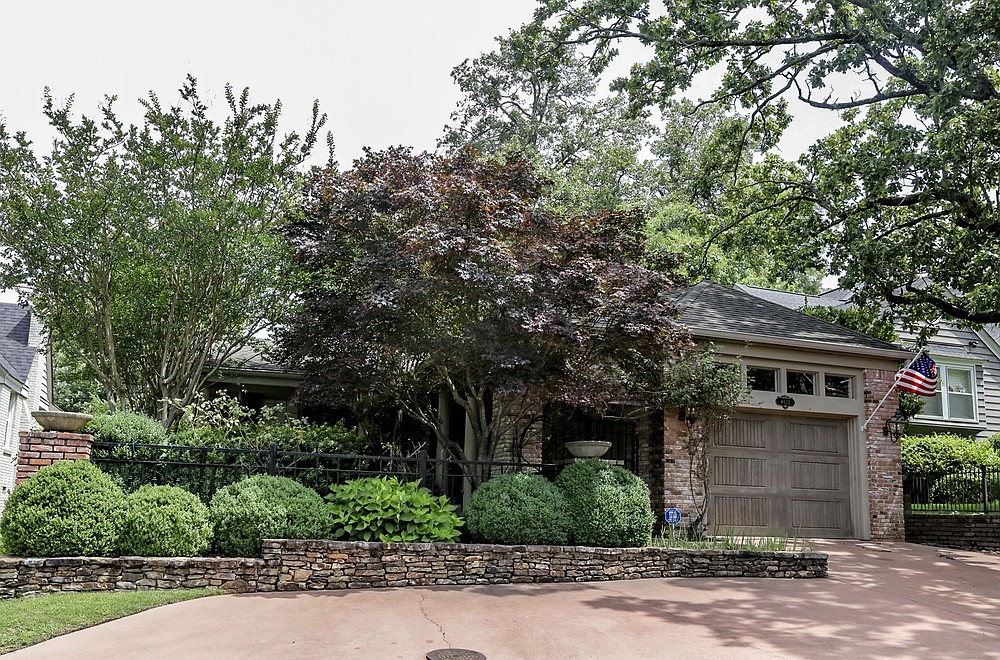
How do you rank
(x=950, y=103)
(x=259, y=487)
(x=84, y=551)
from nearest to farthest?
(x=84, y=551) < (x=259, y=487) < (x=950, y=103)

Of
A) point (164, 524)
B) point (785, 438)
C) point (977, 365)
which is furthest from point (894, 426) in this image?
point (164, 524)

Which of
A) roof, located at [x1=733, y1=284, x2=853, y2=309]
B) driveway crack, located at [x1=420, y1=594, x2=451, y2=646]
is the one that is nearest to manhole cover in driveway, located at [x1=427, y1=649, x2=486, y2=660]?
driveway crack, located at [x1=420, y1=594, x2=451, y2=646]

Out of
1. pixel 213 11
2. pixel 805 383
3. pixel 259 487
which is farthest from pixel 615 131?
pixel 259 487

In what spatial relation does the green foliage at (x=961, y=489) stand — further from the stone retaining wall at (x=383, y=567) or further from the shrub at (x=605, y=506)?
the shrub at (x=605, y=506)

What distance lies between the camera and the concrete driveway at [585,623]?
6305 millimetres

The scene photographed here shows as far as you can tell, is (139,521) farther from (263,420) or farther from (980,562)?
(980,562)

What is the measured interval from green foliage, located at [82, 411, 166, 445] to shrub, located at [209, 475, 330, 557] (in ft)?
4.99

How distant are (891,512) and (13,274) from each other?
14757 millimetres

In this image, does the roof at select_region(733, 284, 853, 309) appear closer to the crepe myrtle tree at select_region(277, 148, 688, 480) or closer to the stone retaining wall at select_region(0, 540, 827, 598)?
the crepe myrtle tree at select_region(277, 148, 688, 480)

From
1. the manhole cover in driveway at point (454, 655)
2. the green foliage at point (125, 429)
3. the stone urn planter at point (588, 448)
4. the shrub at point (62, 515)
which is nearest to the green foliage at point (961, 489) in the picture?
the stone urn planter at point (588, 448)

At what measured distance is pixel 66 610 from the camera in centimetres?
700

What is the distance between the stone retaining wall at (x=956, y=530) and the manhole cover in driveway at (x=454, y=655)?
11.7m

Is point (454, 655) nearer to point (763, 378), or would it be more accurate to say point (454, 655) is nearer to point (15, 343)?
point (763, 378)

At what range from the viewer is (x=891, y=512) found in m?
14.3
